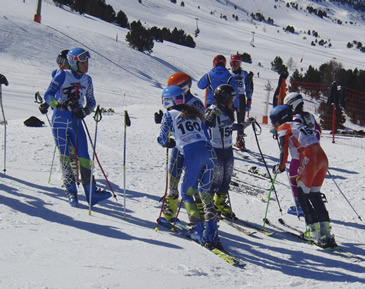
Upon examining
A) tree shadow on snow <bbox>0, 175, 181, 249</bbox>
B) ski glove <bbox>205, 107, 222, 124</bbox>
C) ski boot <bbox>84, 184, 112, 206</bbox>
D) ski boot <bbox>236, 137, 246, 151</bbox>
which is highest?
ski glove <bbox>205, 107, 222, 124</bbox>

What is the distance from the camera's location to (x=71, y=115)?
21.5ft

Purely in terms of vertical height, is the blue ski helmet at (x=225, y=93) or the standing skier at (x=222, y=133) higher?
the blue ski helmet at (x=225, y=93)

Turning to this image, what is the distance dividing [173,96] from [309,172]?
2166 mm

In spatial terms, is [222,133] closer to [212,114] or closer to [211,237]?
[212,114]

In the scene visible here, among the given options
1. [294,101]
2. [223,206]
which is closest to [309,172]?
[294,101]

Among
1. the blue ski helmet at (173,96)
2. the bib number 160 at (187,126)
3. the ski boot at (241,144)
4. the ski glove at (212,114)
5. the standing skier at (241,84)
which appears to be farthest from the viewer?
the ski boot at (241,144)

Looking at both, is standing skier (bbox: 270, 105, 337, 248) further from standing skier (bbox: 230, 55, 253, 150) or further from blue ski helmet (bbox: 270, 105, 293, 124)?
standing skier (bbox: 230, 55, 253, 150)

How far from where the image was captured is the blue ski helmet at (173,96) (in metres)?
5.38

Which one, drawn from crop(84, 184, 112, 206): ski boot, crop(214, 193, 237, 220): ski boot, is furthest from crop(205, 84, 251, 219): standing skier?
crop(84, 184, 112, 206): ski boot

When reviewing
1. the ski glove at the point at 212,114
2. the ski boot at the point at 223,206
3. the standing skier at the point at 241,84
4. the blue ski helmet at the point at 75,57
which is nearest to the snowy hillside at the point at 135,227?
the ski boot at the point at 223,206

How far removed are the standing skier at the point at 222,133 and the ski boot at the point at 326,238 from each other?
1.41 meters

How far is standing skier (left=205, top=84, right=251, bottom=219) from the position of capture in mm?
6172

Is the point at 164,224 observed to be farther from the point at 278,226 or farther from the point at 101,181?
the point at 101,181

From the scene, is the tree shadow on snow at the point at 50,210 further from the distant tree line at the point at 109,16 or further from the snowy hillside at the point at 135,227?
the distant tree line at the point at 109,16
